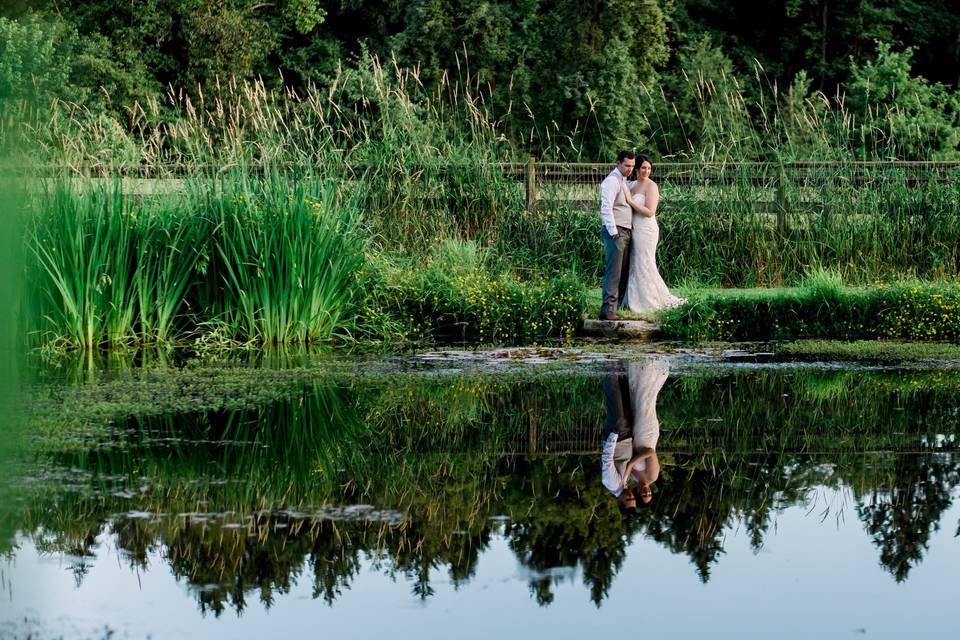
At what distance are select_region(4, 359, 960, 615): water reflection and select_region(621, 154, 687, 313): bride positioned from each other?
429 centimetres

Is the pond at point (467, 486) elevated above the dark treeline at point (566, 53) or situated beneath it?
situated beneath

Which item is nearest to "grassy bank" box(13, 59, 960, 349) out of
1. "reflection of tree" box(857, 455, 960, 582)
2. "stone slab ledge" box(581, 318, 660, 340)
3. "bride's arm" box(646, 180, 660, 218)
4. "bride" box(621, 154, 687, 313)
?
"stone slab ledge" box(581, 318, 660, 340)

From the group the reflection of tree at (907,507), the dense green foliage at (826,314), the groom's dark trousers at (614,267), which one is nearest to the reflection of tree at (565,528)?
the reflection of tree at (907,507)

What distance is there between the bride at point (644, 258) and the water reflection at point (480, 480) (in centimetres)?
429

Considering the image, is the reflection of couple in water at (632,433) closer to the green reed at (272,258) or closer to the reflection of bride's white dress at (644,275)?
the reflection of bride's white dress at (644,275)

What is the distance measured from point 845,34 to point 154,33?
19861 mm

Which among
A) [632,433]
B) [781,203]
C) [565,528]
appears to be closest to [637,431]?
[632,433]

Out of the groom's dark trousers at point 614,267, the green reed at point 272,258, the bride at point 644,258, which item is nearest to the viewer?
the green reed at point 272,258

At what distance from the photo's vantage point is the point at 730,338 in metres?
14.1

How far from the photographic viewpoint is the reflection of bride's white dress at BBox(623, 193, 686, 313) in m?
15.0

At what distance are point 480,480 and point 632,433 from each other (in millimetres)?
1604

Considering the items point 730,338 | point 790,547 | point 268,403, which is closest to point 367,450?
point 268,403

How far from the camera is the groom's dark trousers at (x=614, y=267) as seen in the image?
1455 cm

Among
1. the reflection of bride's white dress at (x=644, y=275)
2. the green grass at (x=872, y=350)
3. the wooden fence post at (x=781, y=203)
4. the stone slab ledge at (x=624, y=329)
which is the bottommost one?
the stone slab ledge at (x=624, y=329)
